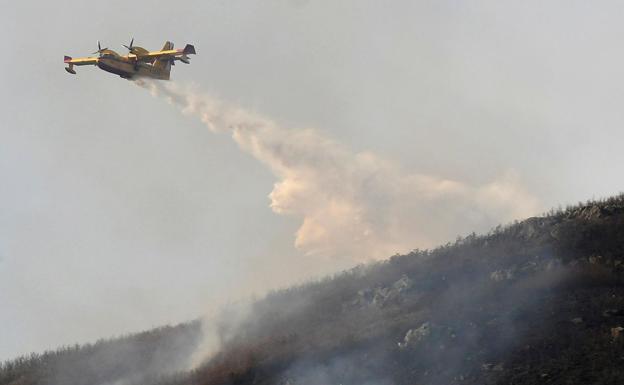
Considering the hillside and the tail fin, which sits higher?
the tail fin

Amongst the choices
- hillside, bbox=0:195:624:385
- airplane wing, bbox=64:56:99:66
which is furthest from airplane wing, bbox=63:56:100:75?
hillside, bbox=0:195:624:385

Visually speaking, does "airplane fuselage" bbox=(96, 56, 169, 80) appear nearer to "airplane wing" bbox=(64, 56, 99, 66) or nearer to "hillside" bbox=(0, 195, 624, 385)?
"airplane wing" bbox=(64, 56, 99, 66)

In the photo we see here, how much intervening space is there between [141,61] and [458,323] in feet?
105

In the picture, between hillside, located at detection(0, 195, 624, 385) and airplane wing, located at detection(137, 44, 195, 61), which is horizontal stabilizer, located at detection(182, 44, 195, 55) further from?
hillside, located at detection(0, 195, 624, 385)

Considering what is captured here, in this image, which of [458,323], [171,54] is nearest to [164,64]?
[171,54]

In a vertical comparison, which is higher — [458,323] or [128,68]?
[128,68]

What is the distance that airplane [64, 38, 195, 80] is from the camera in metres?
43.9

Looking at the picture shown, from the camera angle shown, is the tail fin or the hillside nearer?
the hillside

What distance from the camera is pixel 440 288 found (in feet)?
83.1

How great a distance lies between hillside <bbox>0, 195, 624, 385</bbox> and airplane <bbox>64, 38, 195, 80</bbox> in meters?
20.2

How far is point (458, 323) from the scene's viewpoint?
20656 millimetres

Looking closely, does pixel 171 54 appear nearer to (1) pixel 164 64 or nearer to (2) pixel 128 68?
(1) pixel 164 64

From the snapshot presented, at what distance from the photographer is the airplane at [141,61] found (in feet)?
144

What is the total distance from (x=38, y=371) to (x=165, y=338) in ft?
23.9
